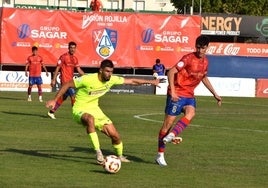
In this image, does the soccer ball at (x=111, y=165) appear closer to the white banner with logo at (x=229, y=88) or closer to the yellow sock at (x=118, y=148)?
the yellow sock at (x=118, y=148)

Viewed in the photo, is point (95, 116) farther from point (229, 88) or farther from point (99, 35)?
point (99, 35)

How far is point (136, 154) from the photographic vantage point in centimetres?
1639

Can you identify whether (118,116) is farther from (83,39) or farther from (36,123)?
(83,39)

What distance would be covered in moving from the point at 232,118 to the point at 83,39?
24.1 m

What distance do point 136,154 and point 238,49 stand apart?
141 ft

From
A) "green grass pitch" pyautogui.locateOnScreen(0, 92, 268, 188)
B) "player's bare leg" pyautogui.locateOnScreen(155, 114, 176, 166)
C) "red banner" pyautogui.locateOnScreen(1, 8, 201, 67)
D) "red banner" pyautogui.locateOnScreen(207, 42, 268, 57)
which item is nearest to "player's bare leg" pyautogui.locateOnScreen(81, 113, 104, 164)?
"green grass pitch" pyautogui.locateOnScreen(0, 92, 268, 188)

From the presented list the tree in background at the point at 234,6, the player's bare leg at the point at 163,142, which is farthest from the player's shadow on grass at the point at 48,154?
the tree in background at the point at 234,6

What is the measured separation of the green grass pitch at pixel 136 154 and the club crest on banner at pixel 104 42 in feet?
75.6

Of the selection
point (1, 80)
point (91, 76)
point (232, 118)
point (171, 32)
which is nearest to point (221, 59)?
point (171, 32)

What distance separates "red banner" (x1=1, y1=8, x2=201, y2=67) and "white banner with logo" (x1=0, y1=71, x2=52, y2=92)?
11.3ft

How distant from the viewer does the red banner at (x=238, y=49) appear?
58.0 meters

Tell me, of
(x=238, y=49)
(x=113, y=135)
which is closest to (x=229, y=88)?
(x=238, y=49)

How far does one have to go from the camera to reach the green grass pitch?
12727 mm

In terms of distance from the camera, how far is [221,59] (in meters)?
53.3
